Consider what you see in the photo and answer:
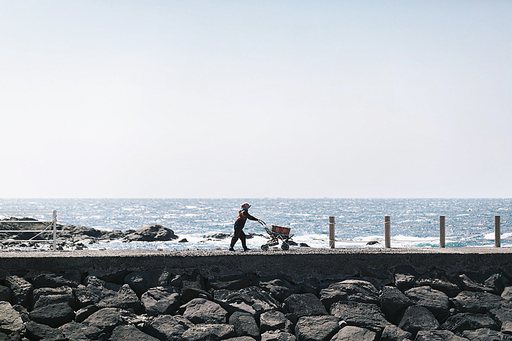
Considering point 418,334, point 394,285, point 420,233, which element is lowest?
point 420,233

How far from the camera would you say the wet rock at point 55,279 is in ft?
23.0

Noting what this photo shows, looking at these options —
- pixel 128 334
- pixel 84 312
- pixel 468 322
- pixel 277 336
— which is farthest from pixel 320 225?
pixel 128 334

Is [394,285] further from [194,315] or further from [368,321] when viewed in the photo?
[194,315]

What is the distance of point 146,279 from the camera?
720cm

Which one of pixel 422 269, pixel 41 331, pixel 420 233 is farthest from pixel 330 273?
pixel 420 233

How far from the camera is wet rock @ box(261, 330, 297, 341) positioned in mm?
6254

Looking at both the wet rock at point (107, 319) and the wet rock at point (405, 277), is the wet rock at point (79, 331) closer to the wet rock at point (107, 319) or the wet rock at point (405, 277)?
the wet rock at point (107, 319)

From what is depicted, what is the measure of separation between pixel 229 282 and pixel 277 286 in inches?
35.4

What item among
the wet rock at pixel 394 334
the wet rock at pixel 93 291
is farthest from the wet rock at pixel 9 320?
the wet rock at pixel 394 334

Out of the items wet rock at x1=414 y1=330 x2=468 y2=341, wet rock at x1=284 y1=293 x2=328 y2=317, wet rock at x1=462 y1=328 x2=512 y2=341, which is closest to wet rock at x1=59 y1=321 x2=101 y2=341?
wet rock at x1=284 y1=293 x2=328 y2=317

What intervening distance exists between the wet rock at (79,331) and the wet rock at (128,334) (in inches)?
11.6

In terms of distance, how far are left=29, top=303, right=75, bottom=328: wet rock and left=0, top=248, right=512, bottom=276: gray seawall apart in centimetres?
90

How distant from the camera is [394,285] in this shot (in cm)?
746

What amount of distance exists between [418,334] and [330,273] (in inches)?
72.8
